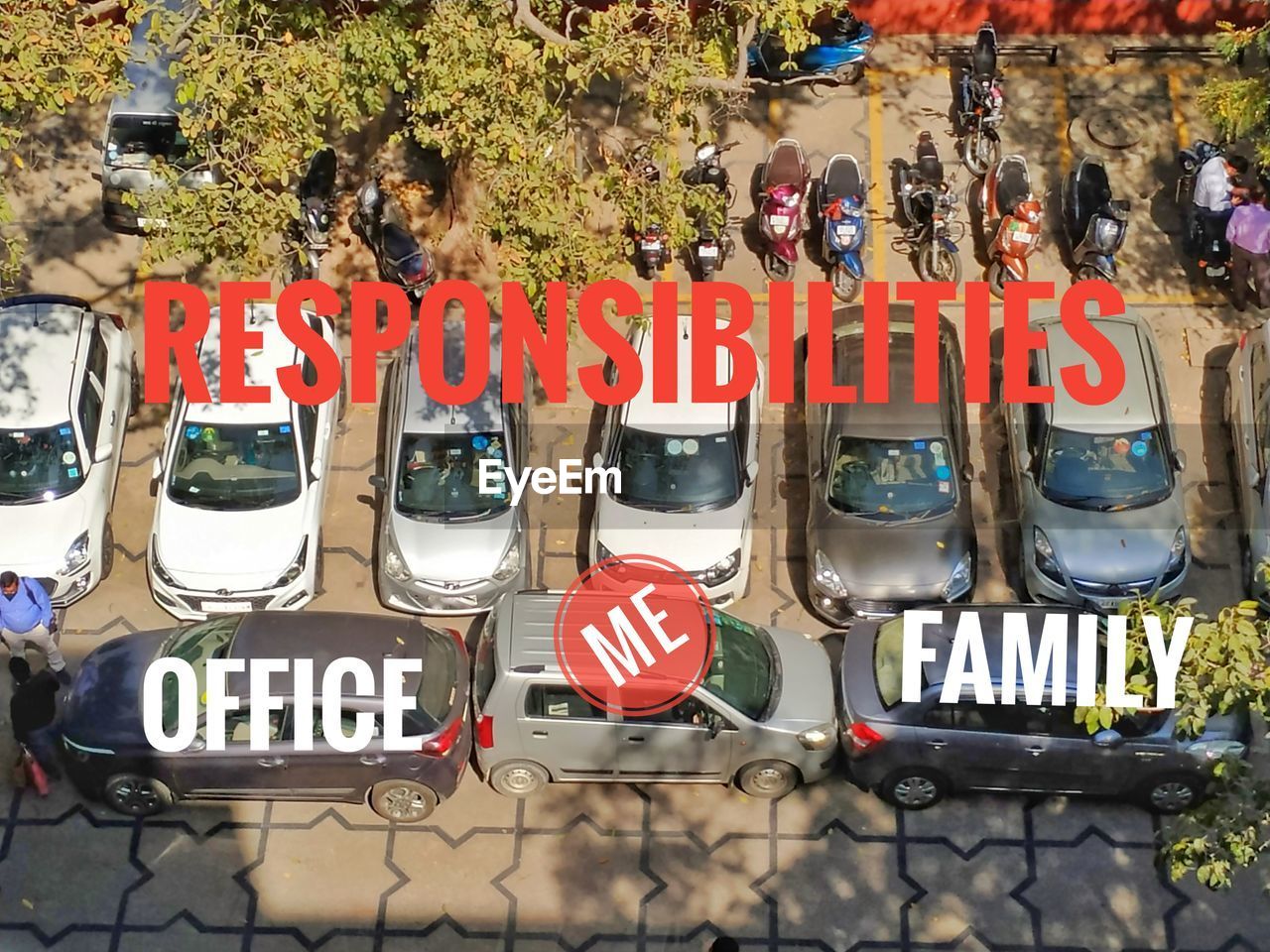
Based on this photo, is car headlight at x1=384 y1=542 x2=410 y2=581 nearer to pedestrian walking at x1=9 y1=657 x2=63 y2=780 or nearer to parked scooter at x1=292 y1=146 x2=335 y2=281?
pedestrian walking at x1=9 y1=657 x2=63 y2=780

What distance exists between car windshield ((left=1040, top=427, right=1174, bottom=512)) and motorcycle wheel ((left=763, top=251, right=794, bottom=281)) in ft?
13.6

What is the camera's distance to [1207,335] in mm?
17094

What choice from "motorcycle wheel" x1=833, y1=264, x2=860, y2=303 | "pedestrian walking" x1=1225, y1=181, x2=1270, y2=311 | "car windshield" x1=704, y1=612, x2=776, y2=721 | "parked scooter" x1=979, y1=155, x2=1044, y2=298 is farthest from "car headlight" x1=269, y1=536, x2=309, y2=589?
"pedestrian walking" x1=1225, y1=181, x2=1270, y2=311

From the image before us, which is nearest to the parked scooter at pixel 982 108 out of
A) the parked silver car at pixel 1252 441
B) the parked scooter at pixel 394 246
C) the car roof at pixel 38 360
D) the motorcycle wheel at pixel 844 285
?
the motorcycle wheel at pixel 844 285

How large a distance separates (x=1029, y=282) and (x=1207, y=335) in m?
2.10

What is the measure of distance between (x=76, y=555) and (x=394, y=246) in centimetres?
500

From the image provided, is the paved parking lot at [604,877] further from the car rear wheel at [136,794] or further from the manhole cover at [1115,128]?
the manhole cover at [1115,128]

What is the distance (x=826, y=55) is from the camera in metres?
19.2

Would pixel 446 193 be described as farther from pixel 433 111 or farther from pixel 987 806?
pixel 987 806

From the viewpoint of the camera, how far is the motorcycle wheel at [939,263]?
57.1 feet

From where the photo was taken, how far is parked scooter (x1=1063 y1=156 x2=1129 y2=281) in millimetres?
16906

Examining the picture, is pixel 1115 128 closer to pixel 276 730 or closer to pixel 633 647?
pixel 633 647

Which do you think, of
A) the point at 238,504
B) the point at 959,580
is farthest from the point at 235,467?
the point at 959,580

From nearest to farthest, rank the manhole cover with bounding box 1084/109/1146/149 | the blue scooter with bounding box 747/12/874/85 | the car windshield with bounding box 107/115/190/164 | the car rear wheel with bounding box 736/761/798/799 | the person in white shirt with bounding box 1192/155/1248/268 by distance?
the car rear wheel with bounding box 736/761/798/799 < the person in white shirt with bounding box 1192/155/1248/268 < the car windshield with bounding box 107/115/190/164 < the manhole cover with bounding box 1084/109/1146/149 < the blue scooter with bounding box 747/12/874/85
